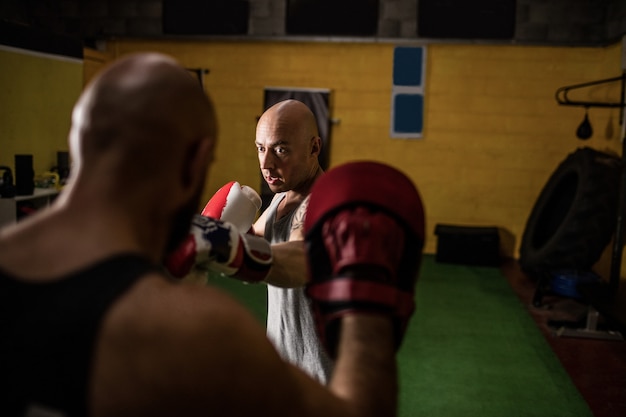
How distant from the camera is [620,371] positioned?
360cm

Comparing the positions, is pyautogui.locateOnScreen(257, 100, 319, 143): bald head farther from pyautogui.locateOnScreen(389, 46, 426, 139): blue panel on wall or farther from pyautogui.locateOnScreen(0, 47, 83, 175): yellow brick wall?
pyautogui.locateOnScreen(389, 46, 426, 139): blue panel on wall

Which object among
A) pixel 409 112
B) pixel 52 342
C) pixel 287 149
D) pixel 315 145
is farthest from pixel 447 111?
pixel 52 342

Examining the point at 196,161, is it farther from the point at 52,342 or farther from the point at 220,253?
the point at 220,253

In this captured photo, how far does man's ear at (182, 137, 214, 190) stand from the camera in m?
0.77

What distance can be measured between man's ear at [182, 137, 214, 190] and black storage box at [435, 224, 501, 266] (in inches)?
225

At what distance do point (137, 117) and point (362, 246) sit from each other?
1.27 feet

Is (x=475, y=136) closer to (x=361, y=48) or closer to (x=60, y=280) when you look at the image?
(x=361, y=48)

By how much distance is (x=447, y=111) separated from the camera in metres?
6.62

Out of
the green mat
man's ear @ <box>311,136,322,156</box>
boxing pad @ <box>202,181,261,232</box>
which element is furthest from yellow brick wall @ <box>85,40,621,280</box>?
boxing pad @ <box>202,181,261,232</box>

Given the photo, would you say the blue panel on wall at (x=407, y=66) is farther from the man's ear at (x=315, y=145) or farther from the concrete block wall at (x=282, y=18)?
the man's ear at (x=315, y=145)

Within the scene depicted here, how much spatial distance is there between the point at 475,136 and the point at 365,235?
6007 millimetres

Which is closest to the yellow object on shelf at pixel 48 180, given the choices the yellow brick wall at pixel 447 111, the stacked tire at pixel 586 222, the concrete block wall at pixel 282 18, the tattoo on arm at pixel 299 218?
the yellow brick wall at pixel 447 111

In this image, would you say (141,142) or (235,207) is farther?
(235,207)

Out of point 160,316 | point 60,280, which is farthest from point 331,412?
point 60,280
